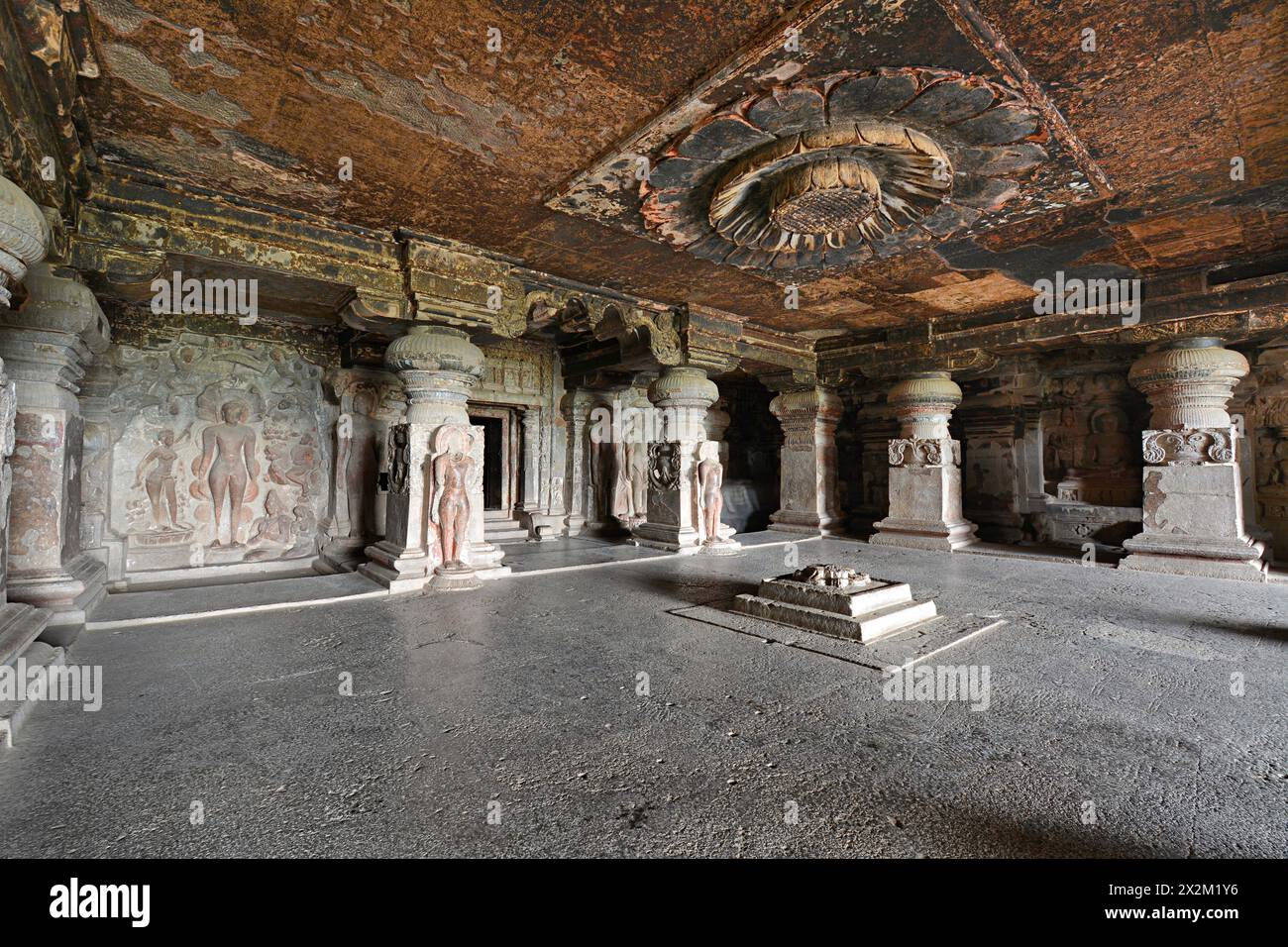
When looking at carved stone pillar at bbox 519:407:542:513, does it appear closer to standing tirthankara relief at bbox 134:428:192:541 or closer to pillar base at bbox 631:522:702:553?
pillar base at bbox 631:522:702:553

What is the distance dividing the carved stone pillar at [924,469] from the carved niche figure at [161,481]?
8.85m

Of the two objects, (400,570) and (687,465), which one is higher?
(687,465)

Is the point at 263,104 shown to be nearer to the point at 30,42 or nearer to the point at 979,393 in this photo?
the point at 30,42

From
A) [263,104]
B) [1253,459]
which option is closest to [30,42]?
[263,104]

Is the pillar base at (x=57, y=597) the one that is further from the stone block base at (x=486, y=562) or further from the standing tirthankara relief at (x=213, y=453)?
the stone block base at (x=486, y=562)

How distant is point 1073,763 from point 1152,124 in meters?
3.59

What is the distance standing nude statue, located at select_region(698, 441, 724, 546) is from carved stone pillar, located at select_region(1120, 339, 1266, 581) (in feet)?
15.0

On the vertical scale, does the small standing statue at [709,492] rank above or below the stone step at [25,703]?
above

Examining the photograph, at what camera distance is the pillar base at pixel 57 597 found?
12.0ft

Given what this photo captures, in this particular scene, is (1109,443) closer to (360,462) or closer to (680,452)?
(680,452)

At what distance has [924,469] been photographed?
8453mm

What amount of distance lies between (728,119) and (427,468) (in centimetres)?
384

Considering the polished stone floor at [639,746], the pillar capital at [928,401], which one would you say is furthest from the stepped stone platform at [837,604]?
the pillar capital at [928,401]

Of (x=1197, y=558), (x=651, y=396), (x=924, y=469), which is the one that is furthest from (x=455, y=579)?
(x=1197, y=558)
